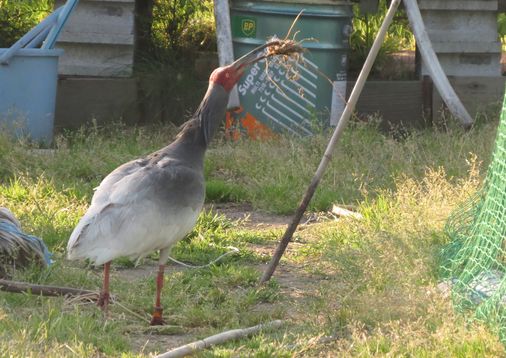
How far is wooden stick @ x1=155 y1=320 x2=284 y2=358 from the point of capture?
4348 mm

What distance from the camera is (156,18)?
1098 cm

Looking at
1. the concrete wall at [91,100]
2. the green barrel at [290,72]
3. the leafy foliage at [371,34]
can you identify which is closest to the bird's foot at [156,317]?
the green barrel at [290,72]

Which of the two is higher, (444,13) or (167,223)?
(444,13)

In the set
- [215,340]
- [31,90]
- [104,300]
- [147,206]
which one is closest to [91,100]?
[31,90]

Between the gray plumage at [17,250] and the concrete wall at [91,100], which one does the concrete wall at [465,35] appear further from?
the gray plumage at [17,250]

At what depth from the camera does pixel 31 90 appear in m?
8.91

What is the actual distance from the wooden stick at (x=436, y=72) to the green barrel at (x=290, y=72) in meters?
0.66

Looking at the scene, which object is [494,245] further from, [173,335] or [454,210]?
[173,335]

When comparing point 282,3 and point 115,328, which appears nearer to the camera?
point 115,328

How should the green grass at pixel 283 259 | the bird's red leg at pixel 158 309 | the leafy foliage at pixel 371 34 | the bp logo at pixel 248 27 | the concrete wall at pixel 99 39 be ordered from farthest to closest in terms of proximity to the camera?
the leafy foliage at pixel 371 34 < the concrete wall at pixel 99 39 < the bp logo at pixel 248 27 < the bird's red leg at pixel 158 309 < the green grass at pixel 283 259

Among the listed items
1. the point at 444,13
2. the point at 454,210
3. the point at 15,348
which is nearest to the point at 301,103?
the point at 444,13

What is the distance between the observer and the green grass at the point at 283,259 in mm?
4586

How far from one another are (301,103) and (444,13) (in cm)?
225

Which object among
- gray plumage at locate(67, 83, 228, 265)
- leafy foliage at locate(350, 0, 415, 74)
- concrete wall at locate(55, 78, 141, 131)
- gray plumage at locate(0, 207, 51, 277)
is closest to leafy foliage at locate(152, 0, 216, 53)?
concrete wall at locate(55, 78, 141, 131)
